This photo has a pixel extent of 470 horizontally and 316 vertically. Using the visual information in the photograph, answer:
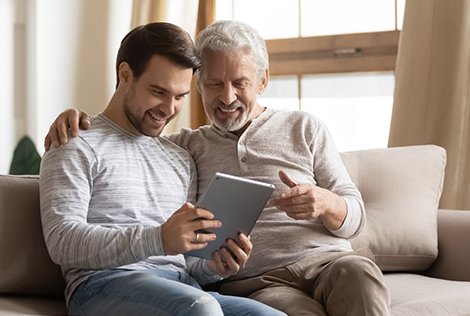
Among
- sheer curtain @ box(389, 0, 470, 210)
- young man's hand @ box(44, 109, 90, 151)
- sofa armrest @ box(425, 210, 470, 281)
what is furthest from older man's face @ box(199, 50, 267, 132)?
sheer curtain @ box(389, 0, 470, 210)

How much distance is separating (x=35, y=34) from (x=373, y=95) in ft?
6.81

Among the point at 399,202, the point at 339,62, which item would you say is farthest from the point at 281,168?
the point at 339,62

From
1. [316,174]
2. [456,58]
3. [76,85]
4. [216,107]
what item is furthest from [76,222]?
[76,85]

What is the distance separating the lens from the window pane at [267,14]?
306 centimetres

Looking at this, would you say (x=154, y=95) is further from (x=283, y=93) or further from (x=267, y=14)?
(x=267, y=14)

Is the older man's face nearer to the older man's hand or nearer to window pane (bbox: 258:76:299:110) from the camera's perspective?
the older man's hand

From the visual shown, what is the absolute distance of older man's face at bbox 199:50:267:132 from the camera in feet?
5.25

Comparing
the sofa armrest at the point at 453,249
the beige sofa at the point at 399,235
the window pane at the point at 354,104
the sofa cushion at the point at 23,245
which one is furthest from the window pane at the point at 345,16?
the sofa cushion at the point at 23,245

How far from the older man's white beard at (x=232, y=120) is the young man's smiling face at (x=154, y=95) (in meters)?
0.20

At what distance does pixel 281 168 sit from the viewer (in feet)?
5.26

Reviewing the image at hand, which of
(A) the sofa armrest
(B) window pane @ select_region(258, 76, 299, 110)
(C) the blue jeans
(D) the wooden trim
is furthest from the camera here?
(B) window pane @ select_region(258, 76, 299, 110)

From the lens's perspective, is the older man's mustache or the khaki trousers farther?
the older man's mustache

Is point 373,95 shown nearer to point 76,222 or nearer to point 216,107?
point 216,107

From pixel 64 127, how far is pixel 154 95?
0.83 feet
